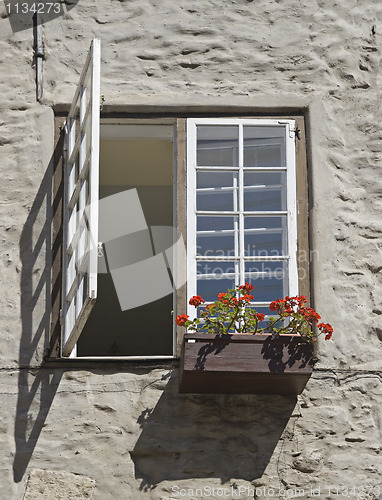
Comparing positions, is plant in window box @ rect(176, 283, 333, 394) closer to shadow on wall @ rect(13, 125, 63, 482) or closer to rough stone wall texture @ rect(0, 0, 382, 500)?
rough stone wall texture @ rect(0, 0, 382, 500)

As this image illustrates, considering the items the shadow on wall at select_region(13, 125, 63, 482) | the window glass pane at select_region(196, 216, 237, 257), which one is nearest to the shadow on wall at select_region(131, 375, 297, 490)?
the shadow on wall at select_region(13, 125, 63, 482)

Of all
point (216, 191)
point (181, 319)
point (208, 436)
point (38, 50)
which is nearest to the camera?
point (181, 319)

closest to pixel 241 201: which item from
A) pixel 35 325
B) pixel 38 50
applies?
pixel 35 325

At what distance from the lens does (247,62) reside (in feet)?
23.8

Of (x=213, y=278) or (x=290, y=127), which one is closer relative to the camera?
(x=213, y=278)

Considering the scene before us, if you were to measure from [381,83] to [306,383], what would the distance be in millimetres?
2056

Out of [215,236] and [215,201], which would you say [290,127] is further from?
[215,236]

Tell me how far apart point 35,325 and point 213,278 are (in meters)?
1.07

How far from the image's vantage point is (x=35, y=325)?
6652 millimetres

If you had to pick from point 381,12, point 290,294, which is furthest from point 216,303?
point 381,12

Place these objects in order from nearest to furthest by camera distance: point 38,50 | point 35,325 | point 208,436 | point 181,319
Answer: point 181,319 → point 208,436 → point 35,325 → point 38,50

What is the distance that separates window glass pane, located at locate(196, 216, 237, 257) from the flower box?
2.78 feet

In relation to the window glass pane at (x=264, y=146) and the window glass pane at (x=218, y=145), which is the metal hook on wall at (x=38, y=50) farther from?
the window glass pane at (x=264, y=146)

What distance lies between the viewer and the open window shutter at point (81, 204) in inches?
231
